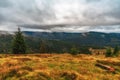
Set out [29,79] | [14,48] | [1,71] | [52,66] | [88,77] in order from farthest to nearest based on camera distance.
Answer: [14,48] → [52,66] → [1,71] → [88,77] → [29,79]

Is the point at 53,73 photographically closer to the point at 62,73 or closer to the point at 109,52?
the point at 62,73

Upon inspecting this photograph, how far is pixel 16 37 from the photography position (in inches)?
3290

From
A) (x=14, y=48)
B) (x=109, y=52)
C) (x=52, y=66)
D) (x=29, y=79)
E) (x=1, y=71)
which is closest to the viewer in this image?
(x=29, y=79)

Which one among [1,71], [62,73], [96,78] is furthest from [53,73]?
[1,71]

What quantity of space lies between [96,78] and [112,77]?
276 centimetres

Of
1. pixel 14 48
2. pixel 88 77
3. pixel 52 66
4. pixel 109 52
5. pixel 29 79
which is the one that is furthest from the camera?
pixel 14 48

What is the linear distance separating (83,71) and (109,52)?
48218 millimetres

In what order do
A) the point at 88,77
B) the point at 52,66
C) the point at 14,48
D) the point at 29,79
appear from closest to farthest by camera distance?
the point at 29,79 → the point at 88,77 → the point at 52,66 → the point at 14,48

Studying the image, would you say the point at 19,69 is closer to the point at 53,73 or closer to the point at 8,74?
the point at 8,74

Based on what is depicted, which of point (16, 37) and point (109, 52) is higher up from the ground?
point (16, 37)

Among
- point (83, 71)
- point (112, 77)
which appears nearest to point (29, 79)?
point (83, 71)

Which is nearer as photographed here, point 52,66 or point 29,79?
point 29,79

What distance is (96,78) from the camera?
27.4 meters

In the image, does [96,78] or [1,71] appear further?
[1,71]
